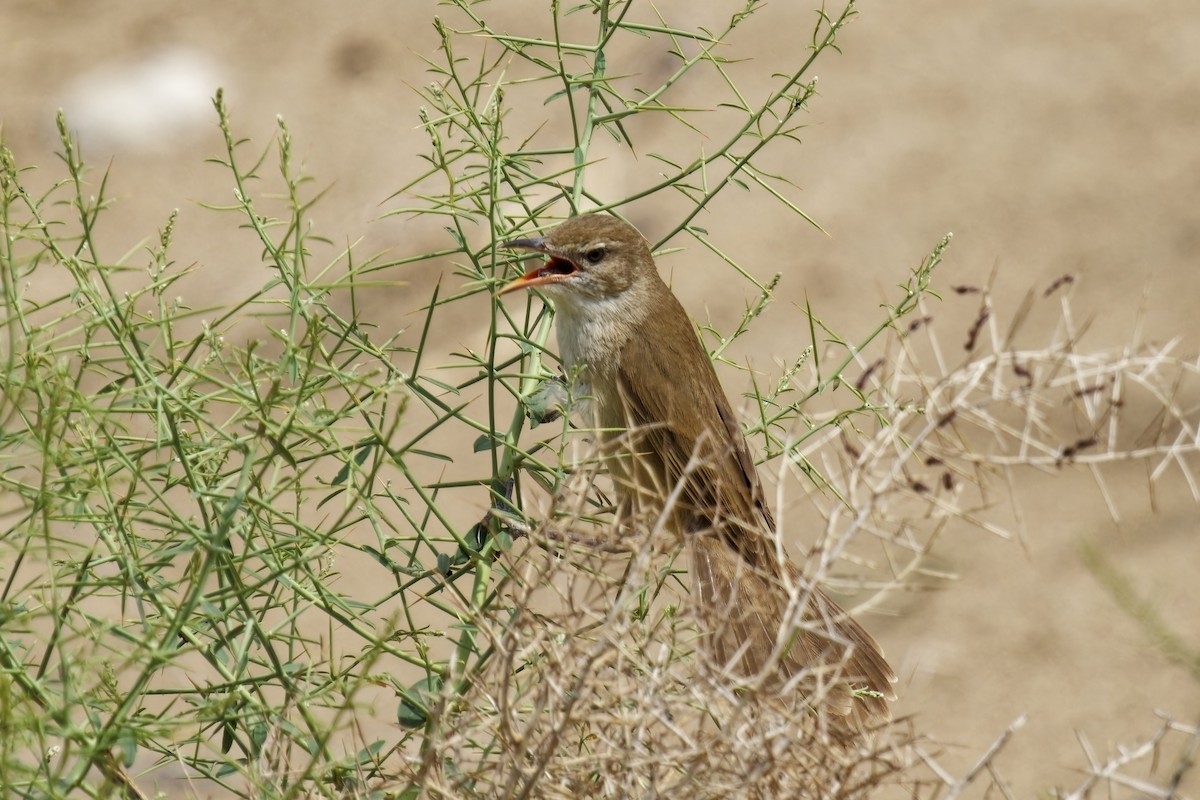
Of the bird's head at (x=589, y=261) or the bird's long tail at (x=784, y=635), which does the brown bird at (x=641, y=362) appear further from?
the bird's long tail at (x=784, y=635)

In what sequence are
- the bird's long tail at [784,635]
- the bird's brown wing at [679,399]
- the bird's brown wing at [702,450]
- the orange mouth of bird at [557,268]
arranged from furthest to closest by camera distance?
the bird's brown wing at [679,399] < the orange mouth of bird at [557,268] < the bird's brown wing at [702,450] < the bird's long tail at [784,635]

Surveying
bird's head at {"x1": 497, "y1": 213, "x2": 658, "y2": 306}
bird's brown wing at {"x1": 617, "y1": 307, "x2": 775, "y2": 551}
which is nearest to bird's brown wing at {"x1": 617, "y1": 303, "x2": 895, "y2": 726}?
bird's brown wing at {"x1": 617, "y1": 307, "x2": 775, "y2": 551}

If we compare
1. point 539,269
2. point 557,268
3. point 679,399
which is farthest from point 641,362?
point 539,269

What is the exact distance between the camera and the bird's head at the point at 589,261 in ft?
12.2

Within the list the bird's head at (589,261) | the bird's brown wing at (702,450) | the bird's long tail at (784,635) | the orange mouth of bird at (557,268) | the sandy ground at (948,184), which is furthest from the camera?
the sandy ground at (948,184)

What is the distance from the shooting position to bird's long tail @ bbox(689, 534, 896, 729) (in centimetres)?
218

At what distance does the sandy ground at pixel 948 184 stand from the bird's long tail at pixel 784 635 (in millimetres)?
2847

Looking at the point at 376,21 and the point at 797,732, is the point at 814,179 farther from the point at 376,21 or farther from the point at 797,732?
the point at 797,732

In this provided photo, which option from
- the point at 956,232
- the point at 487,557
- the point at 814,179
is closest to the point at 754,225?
the point at 814,179

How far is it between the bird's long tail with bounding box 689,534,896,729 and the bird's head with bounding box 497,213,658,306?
889 millimetres

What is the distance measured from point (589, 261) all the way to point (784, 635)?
221cm

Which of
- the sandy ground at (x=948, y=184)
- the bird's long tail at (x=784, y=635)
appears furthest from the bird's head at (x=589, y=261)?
the sandy ground at (x=948, y=184)

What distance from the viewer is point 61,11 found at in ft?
27.1

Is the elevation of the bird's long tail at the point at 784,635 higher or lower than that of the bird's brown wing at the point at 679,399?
lower
